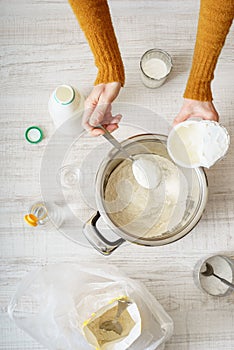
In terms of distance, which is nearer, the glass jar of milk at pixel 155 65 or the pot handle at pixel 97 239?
the pot handle at pixel 97 239

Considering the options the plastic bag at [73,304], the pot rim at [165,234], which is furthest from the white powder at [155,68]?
the plastic bag at [73,304]

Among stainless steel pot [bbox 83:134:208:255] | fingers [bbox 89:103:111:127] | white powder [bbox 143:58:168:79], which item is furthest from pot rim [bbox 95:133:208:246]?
white powder [bbox 143:58:168:79]

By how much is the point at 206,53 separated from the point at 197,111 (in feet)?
0.40

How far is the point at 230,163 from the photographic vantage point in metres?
1.06

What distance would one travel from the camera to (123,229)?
3.01 feet

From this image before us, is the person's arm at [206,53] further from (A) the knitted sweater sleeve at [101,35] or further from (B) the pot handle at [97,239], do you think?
(B) the pot handle at [97,239]

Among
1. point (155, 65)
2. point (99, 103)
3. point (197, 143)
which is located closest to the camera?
point (197, 143)

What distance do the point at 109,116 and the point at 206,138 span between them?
0.25m

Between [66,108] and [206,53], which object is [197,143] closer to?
[206,53]

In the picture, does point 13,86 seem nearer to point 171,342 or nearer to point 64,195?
point 64,195

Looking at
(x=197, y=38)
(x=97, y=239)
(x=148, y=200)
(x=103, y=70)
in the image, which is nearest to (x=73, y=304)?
(x=97, y=239)

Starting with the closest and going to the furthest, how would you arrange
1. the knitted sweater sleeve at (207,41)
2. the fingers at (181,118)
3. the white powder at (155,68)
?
the knitted sweater sleeve at (207,41), the fingers at (181,118), the white powder at (155,68)

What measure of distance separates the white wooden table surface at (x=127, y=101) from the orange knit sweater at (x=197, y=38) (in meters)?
0.12

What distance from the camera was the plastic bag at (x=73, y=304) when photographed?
Answer: 929mm
